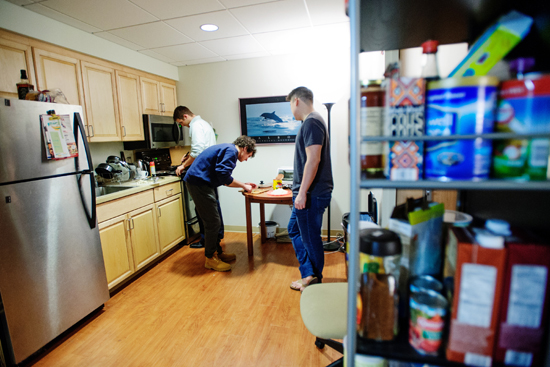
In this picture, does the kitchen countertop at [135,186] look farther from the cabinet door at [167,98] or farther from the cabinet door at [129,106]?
the cabinet door at [167,98]

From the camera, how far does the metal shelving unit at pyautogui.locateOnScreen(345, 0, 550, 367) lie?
0.57m

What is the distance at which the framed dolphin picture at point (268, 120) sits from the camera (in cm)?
352

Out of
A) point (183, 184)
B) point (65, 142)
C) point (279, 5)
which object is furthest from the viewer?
point (183, 184)

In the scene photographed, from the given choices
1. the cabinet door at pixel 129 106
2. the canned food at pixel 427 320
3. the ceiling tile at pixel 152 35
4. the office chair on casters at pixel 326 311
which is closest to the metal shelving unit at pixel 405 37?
the canned food at pixel 427 320

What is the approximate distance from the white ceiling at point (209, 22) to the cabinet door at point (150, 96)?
0.32 m

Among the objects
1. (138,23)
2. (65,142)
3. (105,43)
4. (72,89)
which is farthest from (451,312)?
(105,43)

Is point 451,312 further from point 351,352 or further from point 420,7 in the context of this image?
point 420,7

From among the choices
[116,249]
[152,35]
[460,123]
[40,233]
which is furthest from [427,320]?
[152,35]

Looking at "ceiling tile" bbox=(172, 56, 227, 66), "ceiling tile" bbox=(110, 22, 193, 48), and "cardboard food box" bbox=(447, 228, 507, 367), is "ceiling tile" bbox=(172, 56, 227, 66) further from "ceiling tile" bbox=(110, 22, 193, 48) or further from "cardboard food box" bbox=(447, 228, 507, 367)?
"cardboard food box" bbox=(447, 228, 507, 367)

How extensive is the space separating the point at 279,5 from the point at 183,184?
2171 millimetres

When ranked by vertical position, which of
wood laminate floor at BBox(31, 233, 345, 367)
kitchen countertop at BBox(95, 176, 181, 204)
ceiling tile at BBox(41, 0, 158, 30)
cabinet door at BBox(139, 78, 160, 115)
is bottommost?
wood laminate floor at BBox(31, 233, 345, 367)

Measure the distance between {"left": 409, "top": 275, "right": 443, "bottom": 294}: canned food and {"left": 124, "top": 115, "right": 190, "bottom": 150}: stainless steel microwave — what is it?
320 cm

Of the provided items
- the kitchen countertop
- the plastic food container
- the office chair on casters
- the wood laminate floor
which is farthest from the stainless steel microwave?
the plastic food container

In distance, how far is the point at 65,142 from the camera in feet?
6.15
